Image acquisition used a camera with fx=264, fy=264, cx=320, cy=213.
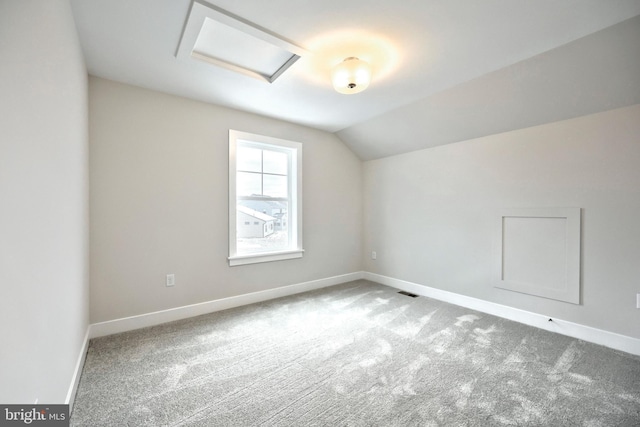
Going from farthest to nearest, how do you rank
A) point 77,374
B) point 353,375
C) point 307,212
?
point 307,212 → point 353,375 → point 77,374

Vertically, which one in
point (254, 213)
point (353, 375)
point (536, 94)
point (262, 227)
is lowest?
point (353, 375)

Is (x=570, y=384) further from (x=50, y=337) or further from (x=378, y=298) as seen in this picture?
(x=50, y=337)

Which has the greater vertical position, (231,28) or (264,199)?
(231,28)

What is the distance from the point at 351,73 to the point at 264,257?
2381 mm

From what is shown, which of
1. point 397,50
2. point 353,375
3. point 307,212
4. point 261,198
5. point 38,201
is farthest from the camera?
point 307,212

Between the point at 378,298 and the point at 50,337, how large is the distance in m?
3.12

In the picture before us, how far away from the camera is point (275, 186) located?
3725mm

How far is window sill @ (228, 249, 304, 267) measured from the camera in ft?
10.6

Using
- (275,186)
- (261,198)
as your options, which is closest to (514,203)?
(275,186)

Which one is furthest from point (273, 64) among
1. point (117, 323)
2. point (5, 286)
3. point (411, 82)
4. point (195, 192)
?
point (117, 323)

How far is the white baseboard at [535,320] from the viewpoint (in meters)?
2.23

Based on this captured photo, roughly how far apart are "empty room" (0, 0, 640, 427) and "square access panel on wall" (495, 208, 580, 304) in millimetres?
19

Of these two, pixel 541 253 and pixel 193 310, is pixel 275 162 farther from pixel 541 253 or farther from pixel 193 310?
pixel 541 253

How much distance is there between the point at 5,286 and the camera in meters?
0.83
